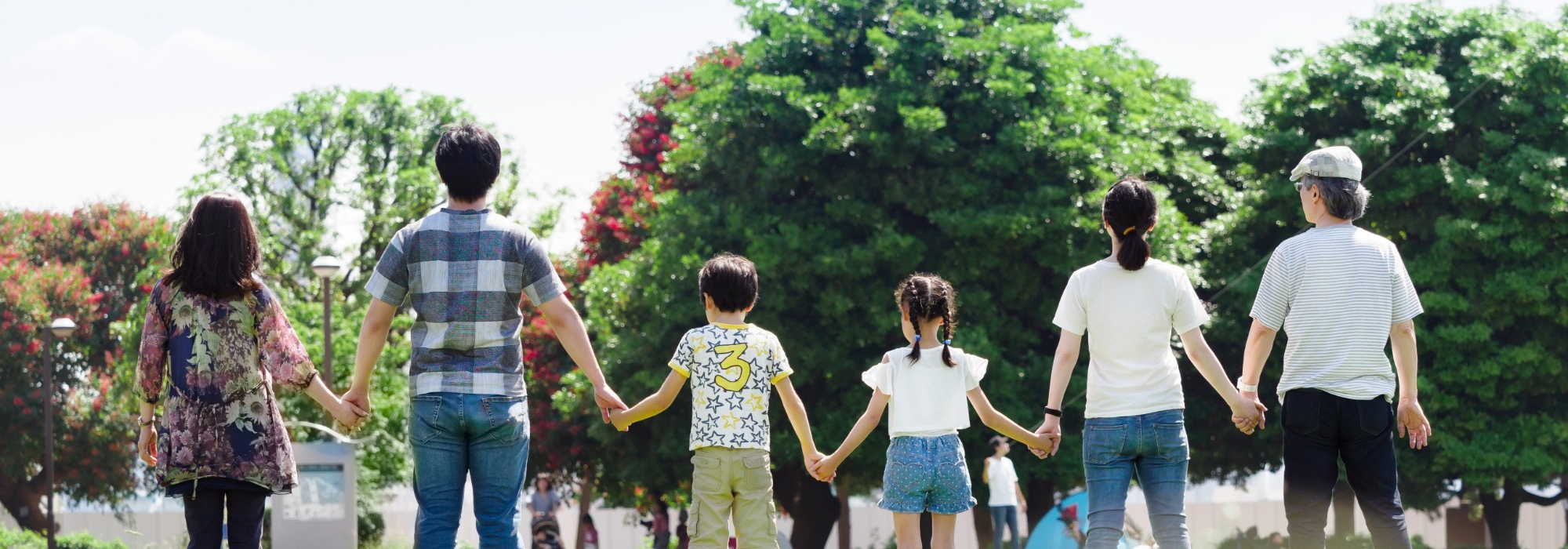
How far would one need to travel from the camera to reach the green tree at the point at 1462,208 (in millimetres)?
19359

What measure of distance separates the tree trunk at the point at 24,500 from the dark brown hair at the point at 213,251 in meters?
35.7

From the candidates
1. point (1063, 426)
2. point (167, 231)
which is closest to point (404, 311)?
point (167, 231)

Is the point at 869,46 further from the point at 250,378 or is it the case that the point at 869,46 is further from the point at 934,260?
the point at 250,378

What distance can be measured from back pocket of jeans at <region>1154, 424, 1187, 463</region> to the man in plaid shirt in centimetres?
216

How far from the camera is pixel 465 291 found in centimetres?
493

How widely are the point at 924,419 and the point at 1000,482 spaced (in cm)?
726

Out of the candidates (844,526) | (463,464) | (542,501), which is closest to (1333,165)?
(463,464)

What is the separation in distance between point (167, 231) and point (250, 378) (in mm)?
36253

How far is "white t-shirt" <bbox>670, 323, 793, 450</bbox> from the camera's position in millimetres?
6047

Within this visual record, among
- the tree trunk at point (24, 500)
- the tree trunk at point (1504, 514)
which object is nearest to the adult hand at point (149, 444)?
the tree trunk at point (1504, 514)

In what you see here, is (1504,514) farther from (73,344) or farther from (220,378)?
(73,344)

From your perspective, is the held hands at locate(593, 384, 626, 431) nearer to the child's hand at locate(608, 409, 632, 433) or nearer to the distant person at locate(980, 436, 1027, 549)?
the child's hand at locate(608, 409, 632, 433)

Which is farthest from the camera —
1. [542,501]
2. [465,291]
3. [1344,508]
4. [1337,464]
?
[1344,508]

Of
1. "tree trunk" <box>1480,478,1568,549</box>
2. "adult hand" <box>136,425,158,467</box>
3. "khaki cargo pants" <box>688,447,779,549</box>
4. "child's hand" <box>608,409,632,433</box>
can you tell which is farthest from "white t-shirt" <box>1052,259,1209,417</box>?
"tree trunk" <box>1480,478,1568,549</box>
